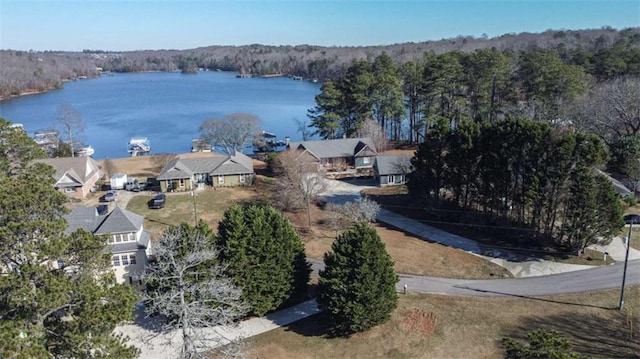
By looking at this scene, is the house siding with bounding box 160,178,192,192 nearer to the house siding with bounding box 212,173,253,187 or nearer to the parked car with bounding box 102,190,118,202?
the house siding with bounding box 212,173,253,187

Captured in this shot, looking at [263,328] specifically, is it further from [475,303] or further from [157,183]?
[157,183]

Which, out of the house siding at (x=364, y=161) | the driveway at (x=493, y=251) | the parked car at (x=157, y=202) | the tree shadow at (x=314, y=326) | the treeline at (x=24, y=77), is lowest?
the tree shadow at (x=314, y=326)

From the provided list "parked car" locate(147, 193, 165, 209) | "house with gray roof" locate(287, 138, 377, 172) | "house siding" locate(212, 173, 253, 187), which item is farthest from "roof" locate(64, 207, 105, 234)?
"house with gray roof" locate(287, 138, 377, 172)

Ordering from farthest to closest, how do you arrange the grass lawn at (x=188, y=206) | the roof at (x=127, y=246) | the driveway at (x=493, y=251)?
the grass lawn at (x=188, y=206) → the driveway at (x=493, y=251) → the roof at (x=127, y=246)

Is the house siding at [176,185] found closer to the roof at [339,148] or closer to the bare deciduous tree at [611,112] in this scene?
the roof at [339,148]

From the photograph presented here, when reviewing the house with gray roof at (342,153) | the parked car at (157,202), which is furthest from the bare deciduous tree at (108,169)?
the house with gray roof at (342,153)

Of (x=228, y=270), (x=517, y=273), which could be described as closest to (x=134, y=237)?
(x=228, y=270)
